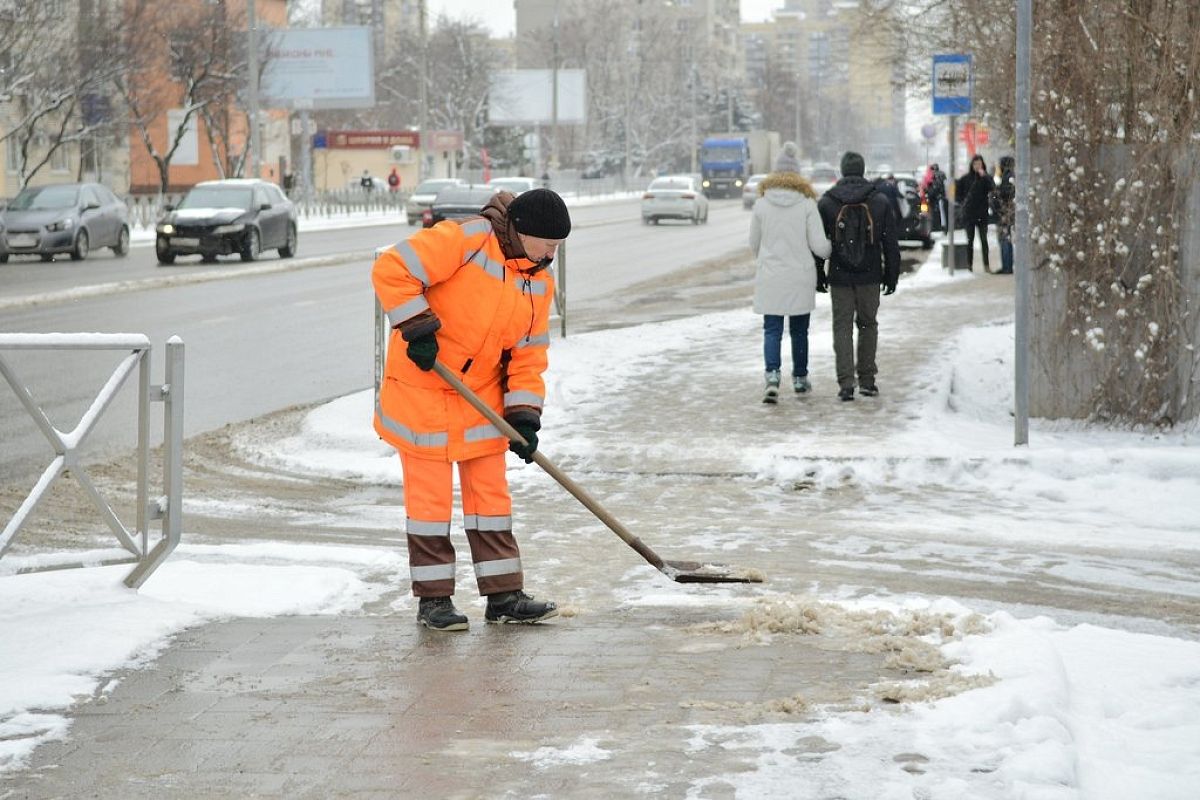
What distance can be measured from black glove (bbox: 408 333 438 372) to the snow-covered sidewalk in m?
→ 1.21

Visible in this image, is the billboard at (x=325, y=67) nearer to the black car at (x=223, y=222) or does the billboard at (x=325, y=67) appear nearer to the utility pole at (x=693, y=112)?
the black car at (x=223, y=222)

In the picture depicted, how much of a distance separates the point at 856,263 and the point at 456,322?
261 inches

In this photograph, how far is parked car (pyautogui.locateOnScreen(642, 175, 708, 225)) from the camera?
50500mm

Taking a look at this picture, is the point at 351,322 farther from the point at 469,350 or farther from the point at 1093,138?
the point at 469,350

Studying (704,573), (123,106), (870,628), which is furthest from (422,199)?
(870,628)

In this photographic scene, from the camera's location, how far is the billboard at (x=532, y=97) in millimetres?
106312

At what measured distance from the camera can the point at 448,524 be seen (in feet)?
20.9

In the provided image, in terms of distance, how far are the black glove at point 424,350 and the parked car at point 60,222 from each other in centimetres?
2839

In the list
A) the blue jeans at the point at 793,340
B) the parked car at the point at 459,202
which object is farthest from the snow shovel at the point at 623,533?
the parked car at the point at 459,202

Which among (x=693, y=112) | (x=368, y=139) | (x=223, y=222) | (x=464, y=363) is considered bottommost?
(x=223, y=222)

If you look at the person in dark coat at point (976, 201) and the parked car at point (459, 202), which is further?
the parked car at point (459, 202)

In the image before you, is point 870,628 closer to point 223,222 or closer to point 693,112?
point 223,222

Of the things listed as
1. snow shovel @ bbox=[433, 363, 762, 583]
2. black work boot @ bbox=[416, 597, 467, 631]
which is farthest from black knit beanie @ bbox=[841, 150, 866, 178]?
black work boot @ bbox=[416, 597, 467, 631]

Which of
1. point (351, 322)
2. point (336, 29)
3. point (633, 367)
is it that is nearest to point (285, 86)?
point (336, 29)
